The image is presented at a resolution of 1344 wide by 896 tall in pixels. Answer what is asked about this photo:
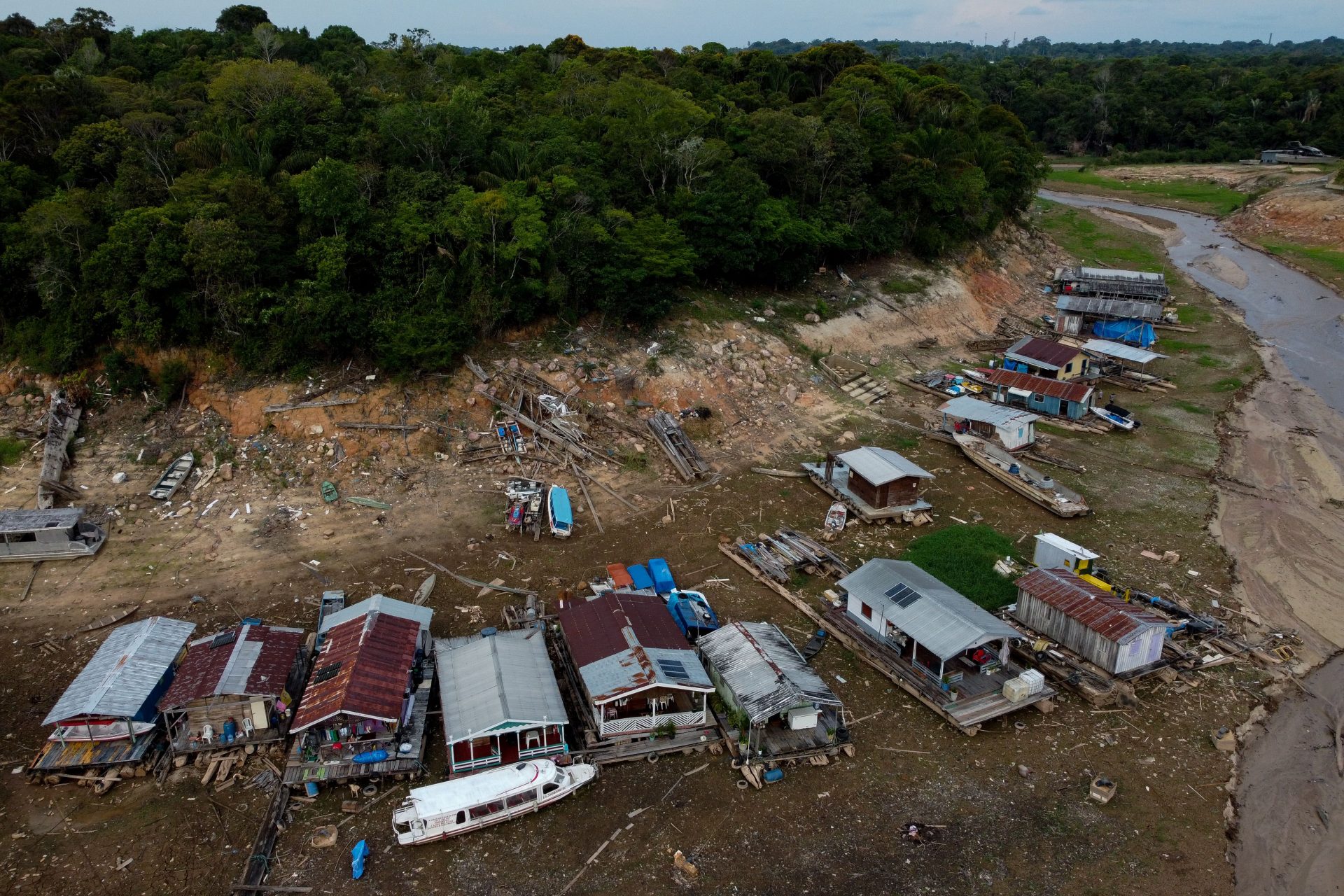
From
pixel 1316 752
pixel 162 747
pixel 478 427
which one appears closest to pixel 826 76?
pixel 478 427

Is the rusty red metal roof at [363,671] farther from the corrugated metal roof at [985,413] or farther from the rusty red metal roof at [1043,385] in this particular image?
the rusty red metal roof at [1043,385]

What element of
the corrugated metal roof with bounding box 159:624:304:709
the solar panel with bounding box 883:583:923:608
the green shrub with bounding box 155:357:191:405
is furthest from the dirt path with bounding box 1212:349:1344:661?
the green shrub with bounding box 155:357:191:405

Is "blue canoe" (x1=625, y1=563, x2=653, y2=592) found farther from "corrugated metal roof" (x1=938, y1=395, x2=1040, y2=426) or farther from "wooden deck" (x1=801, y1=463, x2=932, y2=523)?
"corrugated metal roof" (x1=938, y1=395, x2=1040, y2=426)

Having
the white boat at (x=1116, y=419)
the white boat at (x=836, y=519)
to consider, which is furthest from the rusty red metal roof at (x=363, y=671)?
the white boat at (x=1116, y=419)

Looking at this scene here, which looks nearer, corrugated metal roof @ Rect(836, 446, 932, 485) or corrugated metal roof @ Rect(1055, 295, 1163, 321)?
corrugated metal roof @ Rect(836, 446, 932, 485)

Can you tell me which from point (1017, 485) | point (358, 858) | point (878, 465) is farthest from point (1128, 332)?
point (358, 858)

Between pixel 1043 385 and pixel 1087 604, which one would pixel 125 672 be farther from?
pixel 1043 385
